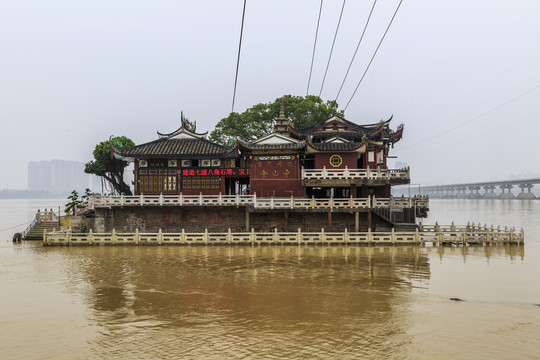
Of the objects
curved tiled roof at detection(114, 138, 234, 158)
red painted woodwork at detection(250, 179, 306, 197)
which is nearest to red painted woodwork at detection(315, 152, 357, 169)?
red painted woodwork at detection(250, 179, 306, 197)

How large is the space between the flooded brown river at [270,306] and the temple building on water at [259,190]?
6372 millimetres

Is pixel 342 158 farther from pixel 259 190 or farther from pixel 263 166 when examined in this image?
pixel 259 190

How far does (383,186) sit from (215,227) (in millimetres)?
14995

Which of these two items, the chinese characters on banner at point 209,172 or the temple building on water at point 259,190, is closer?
the temple building on water at point 259,190

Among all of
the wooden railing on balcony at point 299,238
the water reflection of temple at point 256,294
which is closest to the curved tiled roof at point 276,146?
the wooden railing on balcony at point 299,238

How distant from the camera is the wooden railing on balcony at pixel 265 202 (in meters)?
32.3

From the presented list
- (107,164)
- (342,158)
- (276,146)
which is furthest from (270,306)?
(107,164)

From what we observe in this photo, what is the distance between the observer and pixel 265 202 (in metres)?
32.6

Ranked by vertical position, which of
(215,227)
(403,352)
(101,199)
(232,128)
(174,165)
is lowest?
(403,352)

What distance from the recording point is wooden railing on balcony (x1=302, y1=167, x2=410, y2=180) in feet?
106

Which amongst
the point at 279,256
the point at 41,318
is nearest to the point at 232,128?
the point at 279,256

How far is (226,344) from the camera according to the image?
12219mm

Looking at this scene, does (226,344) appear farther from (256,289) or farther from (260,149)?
(260,149)

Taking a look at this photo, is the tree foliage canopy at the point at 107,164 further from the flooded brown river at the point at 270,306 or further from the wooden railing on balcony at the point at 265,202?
the flooded brown river at the point at 270,306
